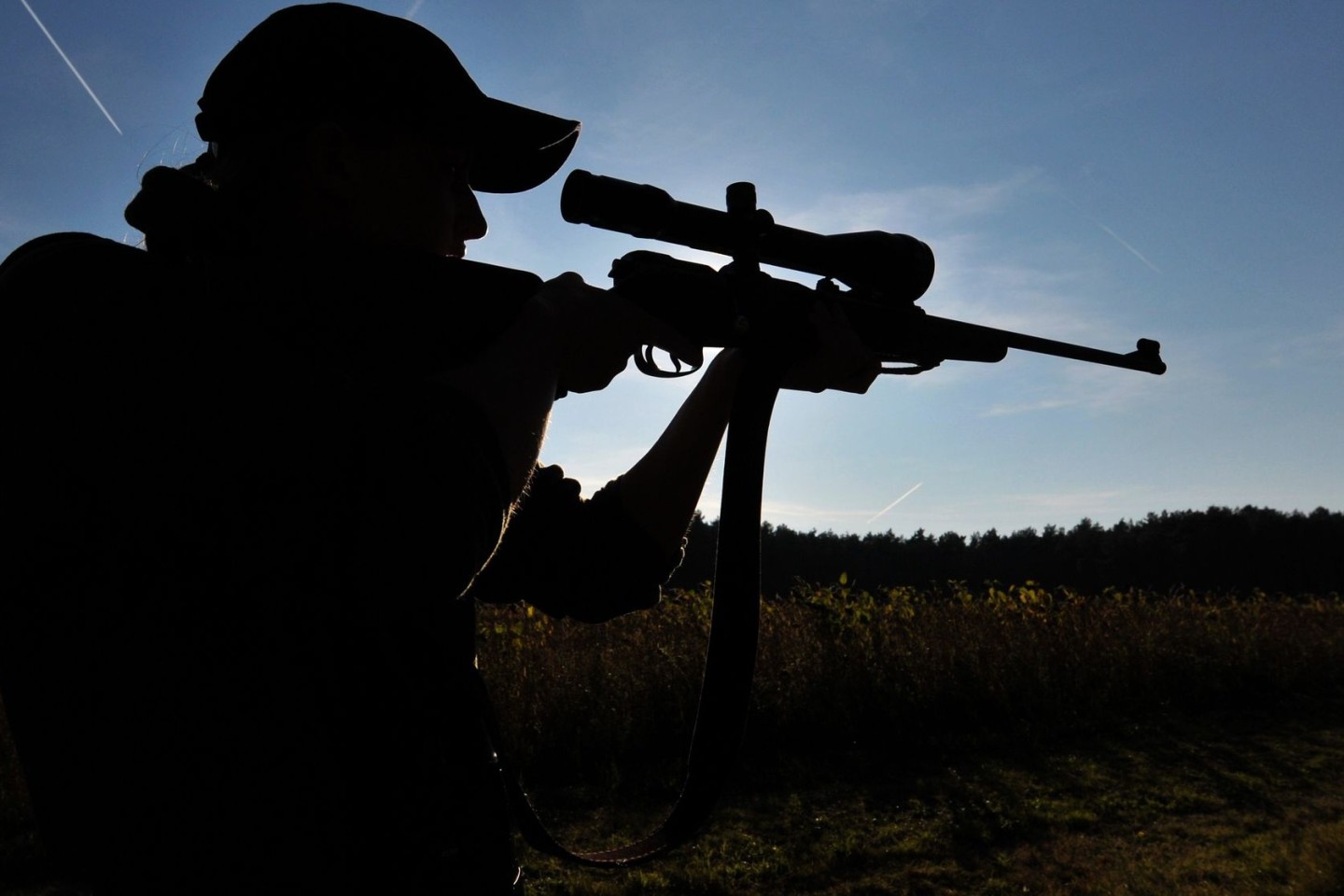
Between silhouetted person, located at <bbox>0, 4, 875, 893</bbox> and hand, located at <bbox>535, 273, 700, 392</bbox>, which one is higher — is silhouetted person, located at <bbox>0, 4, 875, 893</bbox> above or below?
below

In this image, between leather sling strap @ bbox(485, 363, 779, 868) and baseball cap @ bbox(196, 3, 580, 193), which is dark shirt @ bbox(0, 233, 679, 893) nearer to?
baseball cap @ bbox(196, 3, 580, 193)

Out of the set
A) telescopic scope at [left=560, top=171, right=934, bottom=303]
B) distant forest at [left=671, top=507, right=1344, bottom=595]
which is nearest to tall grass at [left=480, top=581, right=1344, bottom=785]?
telescopic scope at [left=560, top=171, right=934, bottom=303]

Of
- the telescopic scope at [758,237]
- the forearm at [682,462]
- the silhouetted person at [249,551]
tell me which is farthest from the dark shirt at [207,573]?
the telescopic scope at [758,237]

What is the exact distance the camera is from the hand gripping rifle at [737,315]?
238 centimetres

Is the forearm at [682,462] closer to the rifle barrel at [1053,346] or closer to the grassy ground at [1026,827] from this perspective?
the rifle barrel at [1053,346]

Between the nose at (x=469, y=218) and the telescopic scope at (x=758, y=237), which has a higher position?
the telescopic scope at (x=758, y=237)

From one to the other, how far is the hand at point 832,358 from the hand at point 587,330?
0.98m

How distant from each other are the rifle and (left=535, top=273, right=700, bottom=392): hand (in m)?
0.28

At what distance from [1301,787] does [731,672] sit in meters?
7.02

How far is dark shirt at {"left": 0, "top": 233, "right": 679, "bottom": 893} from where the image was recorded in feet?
3.92

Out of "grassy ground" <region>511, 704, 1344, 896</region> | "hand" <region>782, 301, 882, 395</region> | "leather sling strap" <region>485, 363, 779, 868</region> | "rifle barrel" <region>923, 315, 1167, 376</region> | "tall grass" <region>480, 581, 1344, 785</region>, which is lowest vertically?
"grassy ground" <region>511, 704, 1344, 896</region>

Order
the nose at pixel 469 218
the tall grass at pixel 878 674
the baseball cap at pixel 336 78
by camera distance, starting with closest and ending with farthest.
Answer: the baseball cap at pixel 336 78 < the nose at pixel 469 218 < the tall grass at pixel 878 674

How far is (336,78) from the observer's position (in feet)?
5.46

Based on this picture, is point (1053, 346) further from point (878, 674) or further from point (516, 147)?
point (878, 674)
